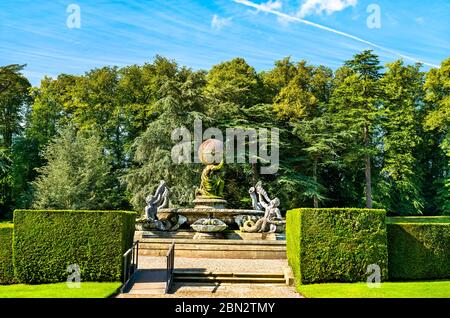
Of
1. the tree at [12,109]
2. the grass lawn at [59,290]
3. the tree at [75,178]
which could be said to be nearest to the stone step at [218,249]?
the grass lawn at [59,290]

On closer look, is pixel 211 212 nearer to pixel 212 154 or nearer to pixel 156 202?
pixel 156 202

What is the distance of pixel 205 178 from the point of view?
2262 cm

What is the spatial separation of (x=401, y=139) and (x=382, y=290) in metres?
31.8

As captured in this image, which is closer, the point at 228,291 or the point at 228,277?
the point at 228,291

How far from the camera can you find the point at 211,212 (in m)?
21.0

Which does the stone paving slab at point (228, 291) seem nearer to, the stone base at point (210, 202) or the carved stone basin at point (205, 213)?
the carved stone basin at point (205, 213)

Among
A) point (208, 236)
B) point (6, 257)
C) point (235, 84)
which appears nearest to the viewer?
point (6, 257)

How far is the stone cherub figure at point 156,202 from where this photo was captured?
2040 centimetres

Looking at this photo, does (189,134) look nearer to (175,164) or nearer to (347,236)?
(175,164)

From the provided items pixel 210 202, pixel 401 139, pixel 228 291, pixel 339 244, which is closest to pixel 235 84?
pixel 401 139

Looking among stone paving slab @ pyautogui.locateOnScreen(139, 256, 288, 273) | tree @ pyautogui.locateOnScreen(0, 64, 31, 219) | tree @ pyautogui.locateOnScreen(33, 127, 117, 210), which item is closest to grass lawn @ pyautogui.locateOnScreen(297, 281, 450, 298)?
stone paving slab @ pyautogui.locateOnScreen(139, 256, 288, 273)

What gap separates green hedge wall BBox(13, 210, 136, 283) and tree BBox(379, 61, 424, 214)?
30.6 m

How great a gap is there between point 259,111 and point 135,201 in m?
11.8

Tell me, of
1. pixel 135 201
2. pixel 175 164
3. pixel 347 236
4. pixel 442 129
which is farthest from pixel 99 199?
pixel 442 129
